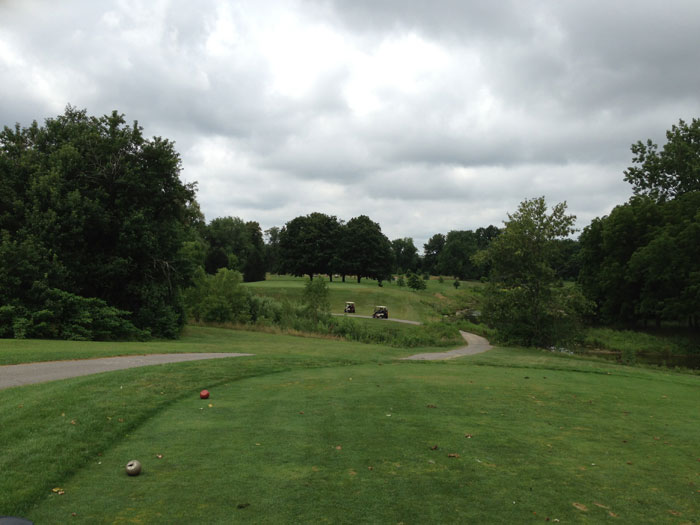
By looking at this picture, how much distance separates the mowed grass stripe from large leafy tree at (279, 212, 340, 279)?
79588mm

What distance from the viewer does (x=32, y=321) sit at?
22.6 m

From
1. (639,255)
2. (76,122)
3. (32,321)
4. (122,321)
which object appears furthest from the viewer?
(639,255)

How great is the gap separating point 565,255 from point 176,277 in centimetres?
2735

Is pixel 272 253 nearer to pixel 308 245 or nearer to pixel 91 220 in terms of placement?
pixel 308 245

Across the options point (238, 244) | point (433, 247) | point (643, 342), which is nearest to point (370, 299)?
point (643, 342)

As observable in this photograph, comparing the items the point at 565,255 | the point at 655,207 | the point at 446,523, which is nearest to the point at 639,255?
the point at 655,207

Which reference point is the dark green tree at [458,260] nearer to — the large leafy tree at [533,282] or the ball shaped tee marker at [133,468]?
the large leafy tree at [533,282]

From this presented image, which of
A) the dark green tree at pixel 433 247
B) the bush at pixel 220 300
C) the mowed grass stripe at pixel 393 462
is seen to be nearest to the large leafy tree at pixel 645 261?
the mowed grass stripe at pixel 393 462

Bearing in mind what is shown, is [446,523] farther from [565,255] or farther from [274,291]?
[274,291]

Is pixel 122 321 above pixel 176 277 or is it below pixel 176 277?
below

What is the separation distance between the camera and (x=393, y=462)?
18.8 ft

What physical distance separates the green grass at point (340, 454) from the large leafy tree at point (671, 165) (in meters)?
51.1

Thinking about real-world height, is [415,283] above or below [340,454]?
above

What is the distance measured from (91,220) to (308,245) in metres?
62.5
